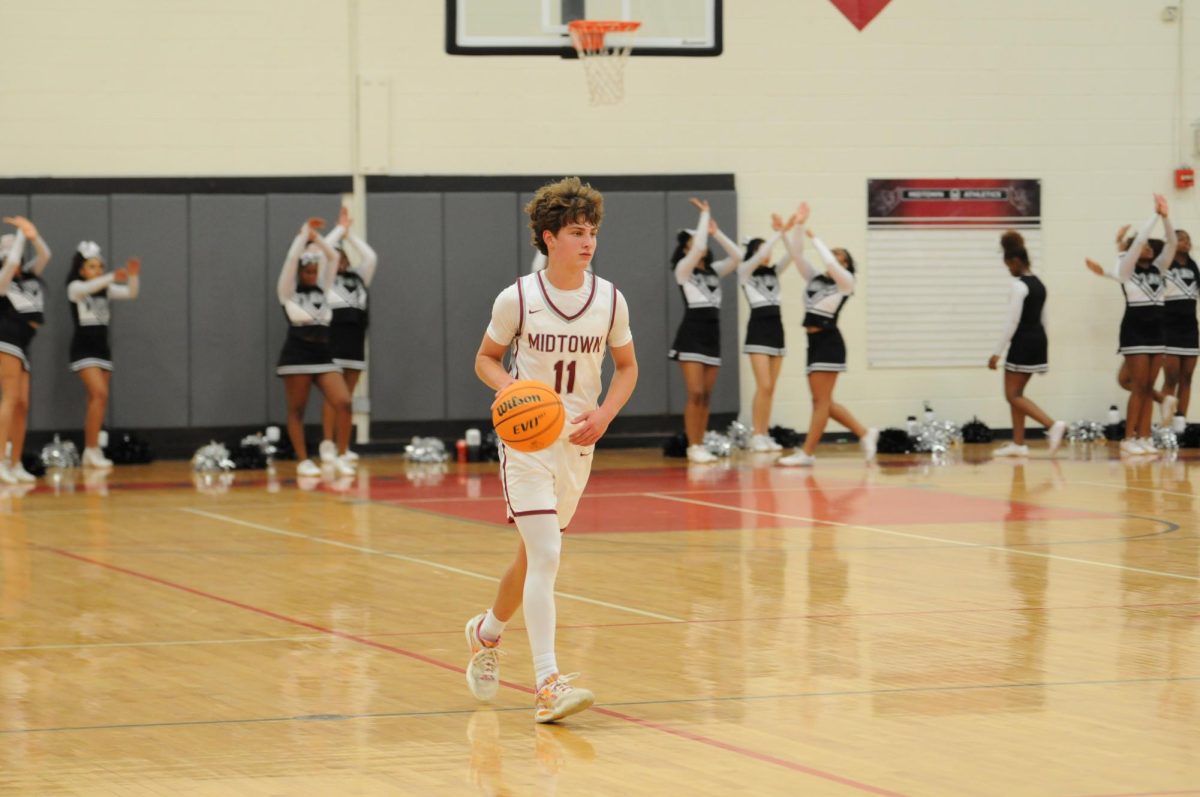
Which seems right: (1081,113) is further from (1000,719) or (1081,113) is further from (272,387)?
(1000,719)

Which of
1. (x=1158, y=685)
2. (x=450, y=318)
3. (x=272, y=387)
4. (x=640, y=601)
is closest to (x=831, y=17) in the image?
(x=450, y=318)

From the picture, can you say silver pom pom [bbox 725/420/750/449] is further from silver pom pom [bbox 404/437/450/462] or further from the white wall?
silver pom pom [bbox 404/437/450/462]

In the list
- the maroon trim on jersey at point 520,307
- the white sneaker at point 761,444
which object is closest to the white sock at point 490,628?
the maroon trim on jersey at point 520,307

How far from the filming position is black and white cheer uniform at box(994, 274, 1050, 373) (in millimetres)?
16609

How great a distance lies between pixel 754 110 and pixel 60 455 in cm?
842

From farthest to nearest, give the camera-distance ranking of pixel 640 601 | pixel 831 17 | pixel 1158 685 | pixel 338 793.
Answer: pixel 831 17 < pixel 640 601 < pixel 1158 685 < pixel 338 793

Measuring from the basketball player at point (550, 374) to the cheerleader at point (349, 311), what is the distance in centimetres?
1038

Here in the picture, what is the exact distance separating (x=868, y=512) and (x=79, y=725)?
7.52 m

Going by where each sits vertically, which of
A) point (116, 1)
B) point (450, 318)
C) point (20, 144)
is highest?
point (116, 1)

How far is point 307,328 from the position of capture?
15836 mm

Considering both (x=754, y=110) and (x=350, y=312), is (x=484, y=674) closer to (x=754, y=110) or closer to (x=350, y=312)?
(x=350, y=312)

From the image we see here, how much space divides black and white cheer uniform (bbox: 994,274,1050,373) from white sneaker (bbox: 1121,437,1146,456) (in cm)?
131

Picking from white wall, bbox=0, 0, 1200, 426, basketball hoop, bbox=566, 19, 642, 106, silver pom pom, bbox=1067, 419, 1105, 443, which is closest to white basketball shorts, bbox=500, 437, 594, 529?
basketball hoop, bbox=566, 19, 642, 106

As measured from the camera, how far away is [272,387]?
18047 millimetres
